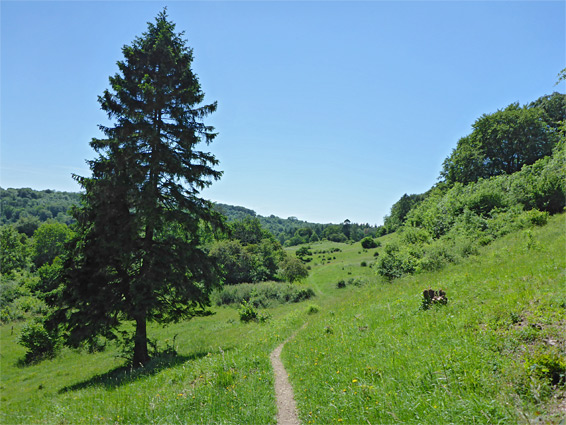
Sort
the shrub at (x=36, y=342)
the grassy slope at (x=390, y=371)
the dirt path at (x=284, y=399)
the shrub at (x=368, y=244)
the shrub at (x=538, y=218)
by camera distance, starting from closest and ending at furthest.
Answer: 1. the grassy slope at (x=390, y=371)
2. the dirt path at (x=284, y=399)
3. the shrub at (x=36, y=342)
4. the shrub at (x=538, y=218)
5. the shrub at (x=368, y=244)

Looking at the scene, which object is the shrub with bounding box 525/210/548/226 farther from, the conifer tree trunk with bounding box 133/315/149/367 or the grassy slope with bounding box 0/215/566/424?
the conifer tree trunk with bounding box 133/315/149/367

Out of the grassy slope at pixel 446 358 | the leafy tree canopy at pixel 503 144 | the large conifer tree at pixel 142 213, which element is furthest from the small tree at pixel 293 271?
the grassy slope at pixel 446 358

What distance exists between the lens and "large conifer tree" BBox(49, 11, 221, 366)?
1273 cm

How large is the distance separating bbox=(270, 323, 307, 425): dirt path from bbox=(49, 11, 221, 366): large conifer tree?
656 centimetres

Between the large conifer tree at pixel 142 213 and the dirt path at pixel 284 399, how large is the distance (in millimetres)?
6563

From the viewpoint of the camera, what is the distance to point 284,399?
290 inches

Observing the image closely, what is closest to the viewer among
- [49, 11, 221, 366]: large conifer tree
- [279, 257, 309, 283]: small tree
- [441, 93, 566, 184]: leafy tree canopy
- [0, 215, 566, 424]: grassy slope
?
[0, 215, 566, 424]: grassy slope

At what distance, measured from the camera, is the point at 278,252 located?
7625cm

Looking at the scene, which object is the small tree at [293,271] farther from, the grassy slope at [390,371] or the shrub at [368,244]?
the grassy slope at [390,371]

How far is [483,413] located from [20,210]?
23765 centimetres

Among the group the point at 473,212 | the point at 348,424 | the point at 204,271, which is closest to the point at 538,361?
the point at 348,424

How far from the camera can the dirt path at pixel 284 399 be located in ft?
21.0

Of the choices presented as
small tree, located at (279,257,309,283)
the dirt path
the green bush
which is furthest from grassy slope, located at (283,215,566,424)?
small tree, located at (279,257,309,283)

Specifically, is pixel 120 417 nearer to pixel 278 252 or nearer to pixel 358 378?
pixel 358 378
